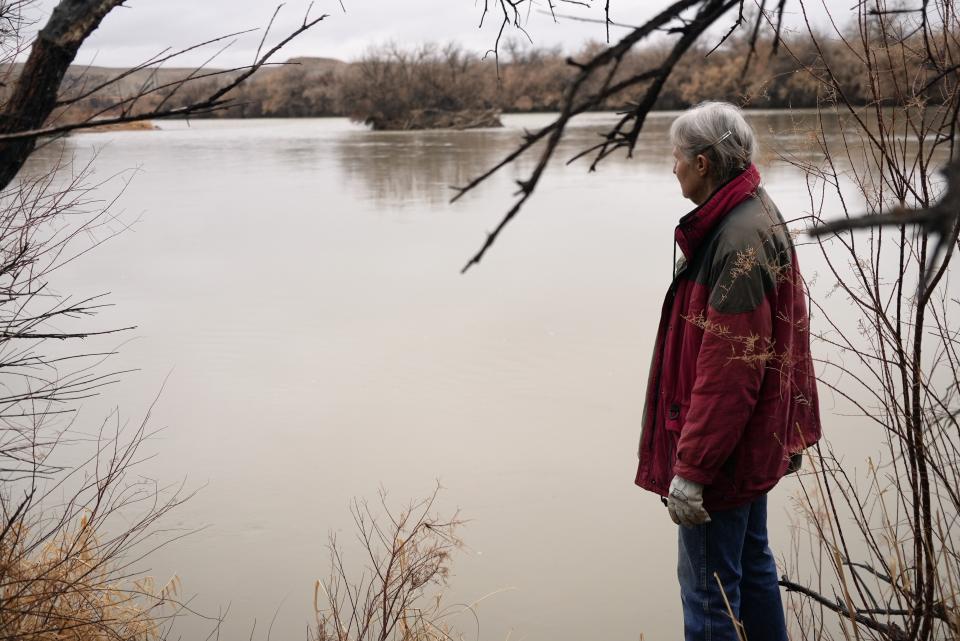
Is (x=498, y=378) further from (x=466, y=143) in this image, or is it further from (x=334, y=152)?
(x=466, y=143)

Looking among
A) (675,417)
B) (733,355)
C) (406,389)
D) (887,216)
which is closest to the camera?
(887,216)

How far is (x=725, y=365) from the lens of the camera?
61.3 inches

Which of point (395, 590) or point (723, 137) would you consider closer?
point (723, 137)

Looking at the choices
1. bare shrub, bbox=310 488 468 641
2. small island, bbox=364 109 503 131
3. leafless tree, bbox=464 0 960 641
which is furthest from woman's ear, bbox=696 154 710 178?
small island, bbox=364 109 503 131

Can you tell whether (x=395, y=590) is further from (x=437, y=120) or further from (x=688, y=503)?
(x=437, y=120)

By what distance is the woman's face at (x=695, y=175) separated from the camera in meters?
1.62

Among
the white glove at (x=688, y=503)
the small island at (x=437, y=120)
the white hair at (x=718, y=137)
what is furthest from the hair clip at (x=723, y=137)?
the small island at (x=437, y=120)

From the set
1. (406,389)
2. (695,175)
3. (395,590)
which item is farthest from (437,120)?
(695,175)

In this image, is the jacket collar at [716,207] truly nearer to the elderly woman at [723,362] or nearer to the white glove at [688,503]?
the elderly woman at [723,362]

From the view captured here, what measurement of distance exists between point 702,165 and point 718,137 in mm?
57

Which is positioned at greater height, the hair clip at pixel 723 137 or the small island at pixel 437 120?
the small island at pixel 437 120

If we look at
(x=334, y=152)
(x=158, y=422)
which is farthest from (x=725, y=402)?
(x=334, y=152)

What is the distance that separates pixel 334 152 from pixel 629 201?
9011mm

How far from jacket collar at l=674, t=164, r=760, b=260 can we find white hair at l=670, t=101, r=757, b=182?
25 millimetres
